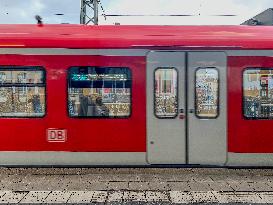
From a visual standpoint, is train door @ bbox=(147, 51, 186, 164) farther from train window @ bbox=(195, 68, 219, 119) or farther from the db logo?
the db logo

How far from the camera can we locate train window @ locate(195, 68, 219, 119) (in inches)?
295

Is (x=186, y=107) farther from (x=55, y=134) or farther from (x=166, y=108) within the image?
(x=55, y=134)

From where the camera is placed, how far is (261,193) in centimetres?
627


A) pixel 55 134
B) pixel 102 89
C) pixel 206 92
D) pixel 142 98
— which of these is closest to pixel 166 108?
pixel 142 98

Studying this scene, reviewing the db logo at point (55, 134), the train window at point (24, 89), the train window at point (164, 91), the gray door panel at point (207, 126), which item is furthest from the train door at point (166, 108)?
the train window at point (24, 89)

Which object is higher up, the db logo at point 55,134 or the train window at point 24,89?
the train window at point 24,89

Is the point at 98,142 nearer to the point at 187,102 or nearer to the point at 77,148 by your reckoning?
the point at 77,148

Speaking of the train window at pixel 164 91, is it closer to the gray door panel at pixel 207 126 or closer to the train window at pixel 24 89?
the gray door panel at pixel 207 126

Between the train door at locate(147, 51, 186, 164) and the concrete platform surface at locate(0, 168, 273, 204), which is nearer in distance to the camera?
the concrete platform surface at locate(0, 168, 273, 204)

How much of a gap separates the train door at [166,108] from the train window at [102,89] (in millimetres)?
483

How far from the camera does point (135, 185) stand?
6.86 meters

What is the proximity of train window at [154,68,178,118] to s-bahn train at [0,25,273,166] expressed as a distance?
0.06ft

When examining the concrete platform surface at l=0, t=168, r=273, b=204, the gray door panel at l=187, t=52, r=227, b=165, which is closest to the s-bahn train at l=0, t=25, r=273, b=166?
the gray door panel at l=187, t=52, r=227, b=165

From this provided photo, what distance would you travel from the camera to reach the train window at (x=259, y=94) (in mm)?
7480
